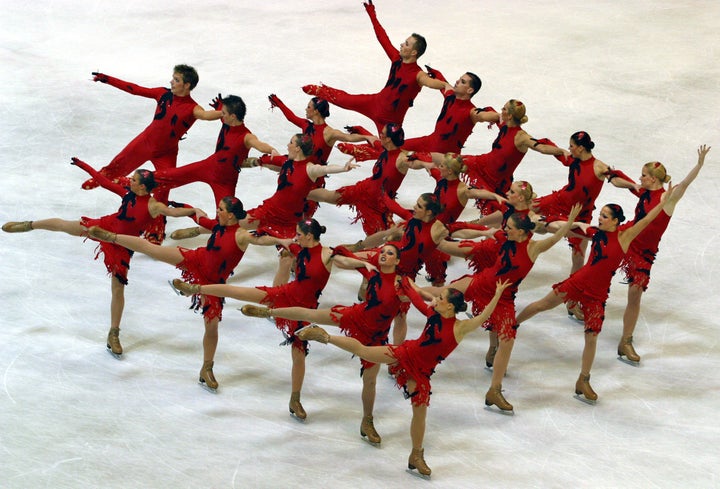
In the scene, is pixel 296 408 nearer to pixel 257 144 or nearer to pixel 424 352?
pixel 424 352

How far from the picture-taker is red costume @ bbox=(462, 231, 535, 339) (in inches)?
329

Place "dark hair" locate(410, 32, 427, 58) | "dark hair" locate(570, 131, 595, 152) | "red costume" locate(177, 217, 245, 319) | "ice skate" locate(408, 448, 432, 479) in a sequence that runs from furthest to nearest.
→ 1. "dark hair" locate(410, 32, 427, 58)
2. "dark hair" locate(570, 131, 595, 152)
3. "red costume" locate(177, 217, 245, 319)
4. "ice skate" locate(408, 448, 432, 479)

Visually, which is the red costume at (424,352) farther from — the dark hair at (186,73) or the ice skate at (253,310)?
the dark hair at (186,73)

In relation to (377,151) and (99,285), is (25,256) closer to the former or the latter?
(99,285)

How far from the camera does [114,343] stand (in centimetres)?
896

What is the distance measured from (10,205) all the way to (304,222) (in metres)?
4.11

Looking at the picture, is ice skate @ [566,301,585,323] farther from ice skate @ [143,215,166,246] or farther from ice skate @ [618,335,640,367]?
ice skate @ [143,215,166,246]

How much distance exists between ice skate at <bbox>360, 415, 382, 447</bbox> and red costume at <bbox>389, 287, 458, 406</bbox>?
54 centimetres

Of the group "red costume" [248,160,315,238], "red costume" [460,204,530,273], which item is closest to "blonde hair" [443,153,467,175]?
"red costume" [460,204,530,273]

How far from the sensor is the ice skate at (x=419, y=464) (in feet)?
25.5

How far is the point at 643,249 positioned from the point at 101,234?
4.26m

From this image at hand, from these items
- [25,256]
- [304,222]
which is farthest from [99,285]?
[304,222]

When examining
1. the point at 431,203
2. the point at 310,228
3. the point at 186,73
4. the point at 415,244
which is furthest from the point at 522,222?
the point at 186,73

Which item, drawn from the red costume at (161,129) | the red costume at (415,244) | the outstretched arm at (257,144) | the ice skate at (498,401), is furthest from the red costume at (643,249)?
the red costume at (161,129)
